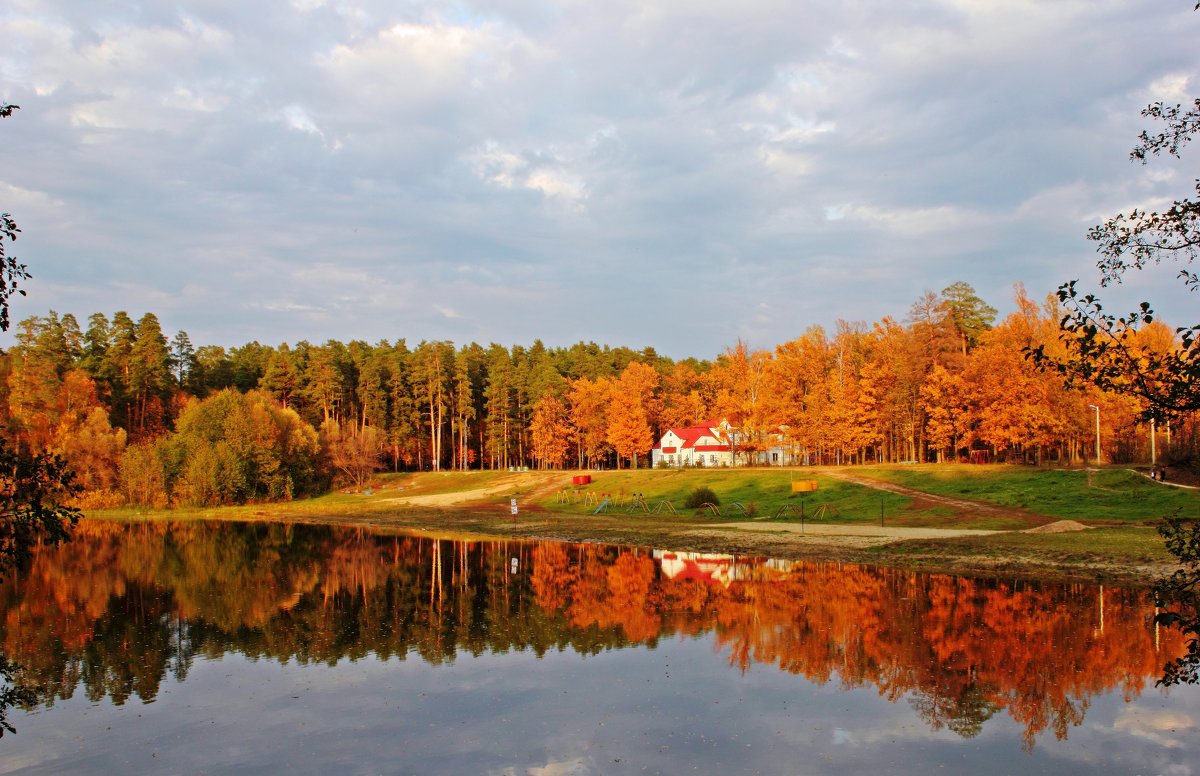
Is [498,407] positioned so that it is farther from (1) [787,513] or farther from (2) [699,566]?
(2) [699,566]

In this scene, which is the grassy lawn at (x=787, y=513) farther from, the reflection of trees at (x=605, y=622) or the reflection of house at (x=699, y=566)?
the reflection of trees at (x=605, y=622)

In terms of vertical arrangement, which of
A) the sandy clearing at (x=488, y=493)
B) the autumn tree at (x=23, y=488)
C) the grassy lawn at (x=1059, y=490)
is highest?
the autumn tree at (x=23, y=488)

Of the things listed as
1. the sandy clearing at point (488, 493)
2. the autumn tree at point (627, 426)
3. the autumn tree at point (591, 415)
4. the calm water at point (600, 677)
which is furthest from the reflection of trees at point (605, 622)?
the autumn tree at point (591, 415)

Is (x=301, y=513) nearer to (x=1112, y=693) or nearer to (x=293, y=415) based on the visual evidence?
(x=293, y=415)

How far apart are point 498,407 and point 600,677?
312ft

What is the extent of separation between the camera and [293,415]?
289 ft

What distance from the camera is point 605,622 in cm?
2420

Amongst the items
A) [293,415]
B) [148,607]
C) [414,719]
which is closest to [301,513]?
[293,415]

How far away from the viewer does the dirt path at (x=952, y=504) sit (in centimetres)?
4372

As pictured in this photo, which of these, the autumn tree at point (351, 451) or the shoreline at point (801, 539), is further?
the autumn tree at point (351, 451)

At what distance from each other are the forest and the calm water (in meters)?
41.8

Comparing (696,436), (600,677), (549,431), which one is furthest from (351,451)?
(600,677)

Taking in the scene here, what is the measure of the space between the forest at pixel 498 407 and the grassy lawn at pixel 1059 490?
6.60 metres

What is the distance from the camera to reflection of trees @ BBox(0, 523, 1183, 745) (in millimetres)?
17547
